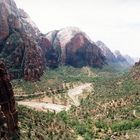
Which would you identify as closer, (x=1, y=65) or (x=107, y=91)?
(x=1, y=65)

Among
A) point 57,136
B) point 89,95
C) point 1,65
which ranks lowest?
point 89,95

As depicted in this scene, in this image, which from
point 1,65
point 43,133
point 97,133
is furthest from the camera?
point 97,133

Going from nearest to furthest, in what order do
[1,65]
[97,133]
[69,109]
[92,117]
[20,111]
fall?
[1,65] → [20,111] → [97,133] → [92,117] → [69,109]

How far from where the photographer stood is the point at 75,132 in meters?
123

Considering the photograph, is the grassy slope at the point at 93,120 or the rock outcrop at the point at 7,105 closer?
the rock outcrop at the point at 7,105

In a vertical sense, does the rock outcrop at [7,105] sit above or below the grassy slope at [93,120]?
above

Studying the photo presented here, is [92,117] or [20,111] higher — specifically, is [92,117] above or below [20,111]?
below

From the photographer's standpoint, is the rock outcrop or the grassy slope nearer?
the rock outcrop

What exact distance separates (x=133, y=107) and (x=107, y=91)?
40.2m

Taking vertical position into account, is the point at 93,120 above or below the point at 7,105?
below

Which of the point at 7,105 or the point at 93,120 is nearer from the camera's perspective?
the point at 7,105

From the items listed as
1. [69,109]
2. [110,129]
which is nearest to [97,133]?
[110,129]

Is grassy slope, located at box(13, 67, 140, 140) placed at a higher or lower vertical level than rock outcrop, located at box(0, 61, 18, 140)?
lower

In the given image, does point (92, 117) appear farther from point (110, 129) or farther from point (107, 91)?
point (107, 91)
